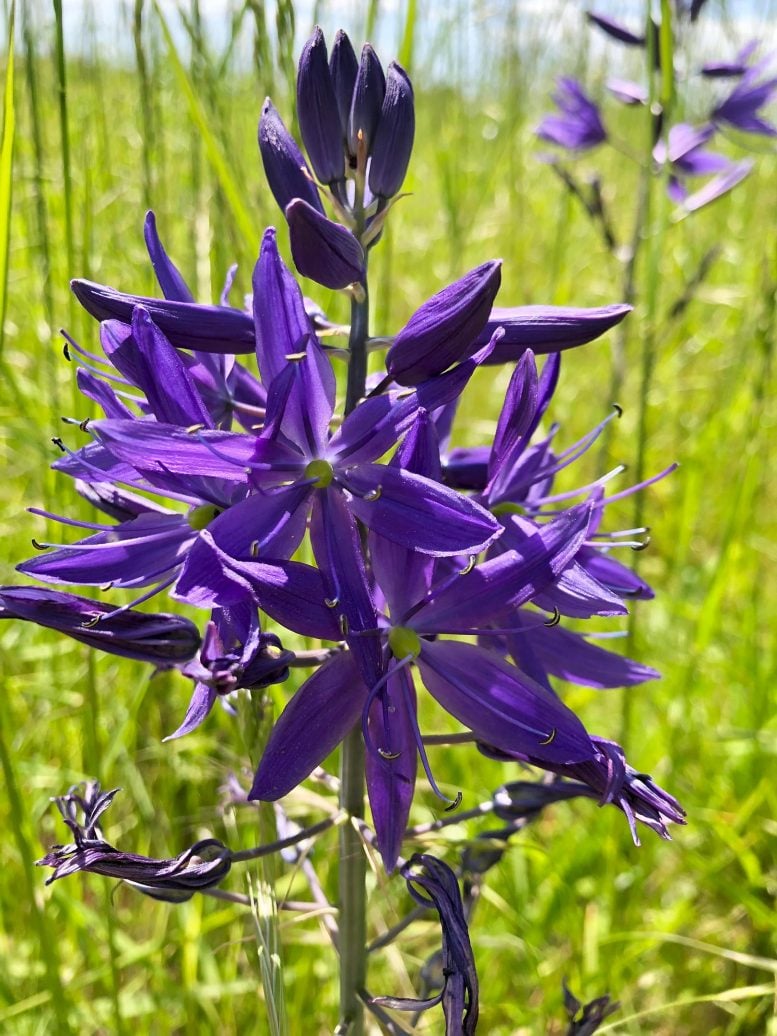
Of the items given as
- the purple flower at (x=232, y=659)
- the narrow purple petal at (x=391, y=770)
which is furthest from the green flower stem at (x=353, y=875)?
the purple flower at (x=232, y=659)

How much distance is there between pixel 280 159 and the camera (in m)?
1.25

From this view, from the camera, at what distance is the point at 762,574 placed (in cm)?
358

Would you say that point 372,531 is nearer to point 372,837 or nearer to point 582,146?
point 372,837

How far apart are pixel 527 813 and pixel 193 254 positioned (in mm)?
1605

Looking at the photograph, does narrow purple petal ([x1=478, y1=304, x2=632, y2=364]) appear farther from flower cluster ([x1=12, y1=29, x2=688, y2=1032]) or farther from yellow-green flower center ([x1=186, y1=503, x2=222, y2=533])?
yellow-green flower center ([x1=186, y1=503, x2=222, y2=533])

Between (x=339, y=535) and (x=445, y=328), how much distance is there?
0.99 ft

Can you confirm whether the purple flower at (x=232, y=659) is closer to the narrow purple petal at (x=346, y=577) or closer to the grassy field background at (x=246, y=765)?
the narrow purple petal at (x=346, y=577)

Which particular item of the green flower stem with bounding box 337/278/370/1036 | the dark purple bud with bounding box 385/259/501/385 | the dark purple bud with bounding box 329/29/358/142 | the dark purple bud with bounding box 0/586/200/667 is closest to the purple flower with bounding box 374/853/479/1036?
the green flower stem with bounding box 337/278/370/1036

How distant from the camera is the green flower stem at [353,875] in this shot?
1.31 meters

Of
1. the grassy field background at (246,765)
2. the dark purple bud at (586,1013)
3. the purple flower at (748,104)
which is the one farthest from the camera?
the purple flower at (748,104)

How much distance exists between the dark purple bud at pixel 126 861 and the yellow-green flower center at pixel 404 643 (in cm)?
38

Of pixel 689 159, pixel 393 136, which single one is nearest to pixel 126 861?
pixel 393 136

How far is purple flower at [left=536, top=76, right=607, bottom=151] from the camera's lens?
3432 millimetres

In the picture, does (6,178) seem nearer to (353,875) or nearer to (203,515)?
(203,515)
